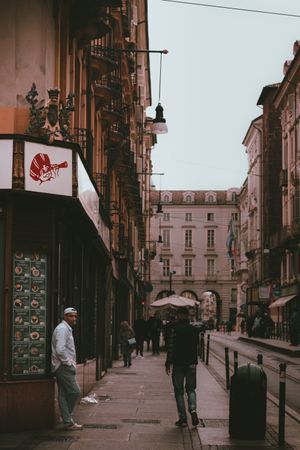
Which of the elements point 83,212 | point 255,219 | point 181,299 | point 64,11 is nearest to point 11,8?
point 64,11

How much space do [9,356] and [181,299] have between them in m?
33.7

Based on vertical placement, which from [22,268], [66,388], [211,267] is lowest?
[66,388]

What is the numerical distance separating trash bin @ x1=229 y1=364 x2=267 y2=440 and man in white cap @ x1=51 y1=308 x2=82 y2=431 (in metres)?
2.31

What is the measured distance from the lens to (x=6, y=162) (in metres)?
13.3

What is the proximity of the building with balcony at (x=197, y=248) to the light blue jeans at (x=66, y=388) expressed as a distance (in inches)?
4571

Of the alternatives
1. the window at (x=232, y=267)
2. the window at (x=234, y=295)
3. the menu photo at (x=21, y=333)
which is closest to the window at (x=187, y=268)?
the window at (x=232, y=267)

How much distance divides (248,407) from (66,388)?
2633 mm

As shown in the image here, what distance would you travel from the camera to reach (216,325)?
11325 centimetres

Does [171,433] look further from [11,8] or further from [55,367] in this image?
[11,8]

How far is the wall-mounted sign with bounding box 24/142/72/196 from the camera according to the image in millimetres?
13461

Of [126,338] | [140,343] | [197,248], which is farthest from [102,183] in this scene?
[197,248]

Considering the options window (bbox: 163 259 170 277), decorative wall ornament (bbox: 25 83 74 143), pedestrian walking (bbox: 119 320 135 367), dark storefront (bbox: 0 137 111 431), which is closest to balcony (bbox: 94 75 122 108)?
pedestrian walking (bbox: 119 320 135 367)

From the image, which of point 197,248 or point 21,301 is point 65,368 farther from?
point 197,248

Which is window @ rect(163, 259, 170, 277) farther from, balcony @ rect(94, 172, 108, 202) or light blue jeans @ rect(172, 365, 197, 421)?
light blue jeans @ rect(172, 365, 197, 421)
